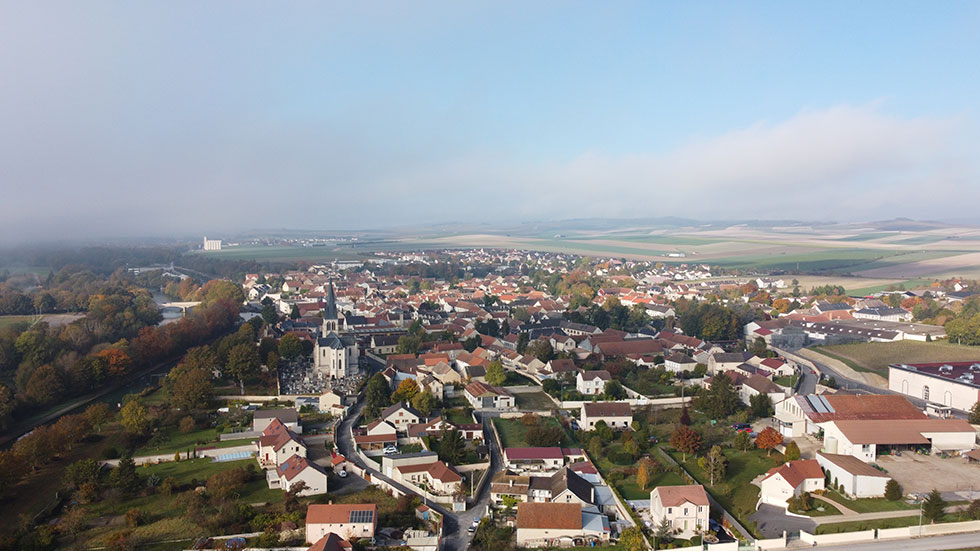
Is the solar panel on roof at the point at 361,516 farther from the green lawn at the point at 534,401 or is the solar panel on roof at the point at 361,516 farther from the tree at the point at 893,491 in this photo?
the tree at the point at 893,491

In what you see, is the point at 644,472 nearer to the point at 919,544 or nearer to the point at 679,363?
the point at 919,544

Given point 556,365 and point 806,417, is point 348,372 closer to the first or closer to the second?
point 556,365

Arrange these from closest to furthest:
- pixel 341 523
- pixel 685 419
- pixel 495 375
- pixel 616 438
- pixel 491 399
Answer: pixel 341 523, pixel 616 438, pixel 685 419, pixel 491 399, pixel 495 375

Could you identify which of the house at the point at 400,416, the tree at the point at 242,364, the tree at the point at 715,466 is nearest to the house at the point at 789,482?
the tree at the point at 715,466

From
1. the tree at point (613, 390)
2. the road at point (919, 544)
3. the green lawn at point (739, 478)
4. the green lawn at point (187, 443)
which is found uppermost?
the tree at point (613, 390)

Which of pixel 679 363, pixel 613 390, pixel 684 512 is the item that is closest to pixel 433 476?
pixel 684 512

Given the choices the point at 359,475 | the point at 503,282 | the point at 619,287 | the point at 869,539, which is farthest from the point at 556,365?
the point at 503,282

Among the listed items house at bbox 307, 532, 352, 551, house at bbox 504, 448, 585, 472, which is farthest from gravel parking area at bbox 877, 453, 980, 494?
house at bbox 307, 532, 352, 551
